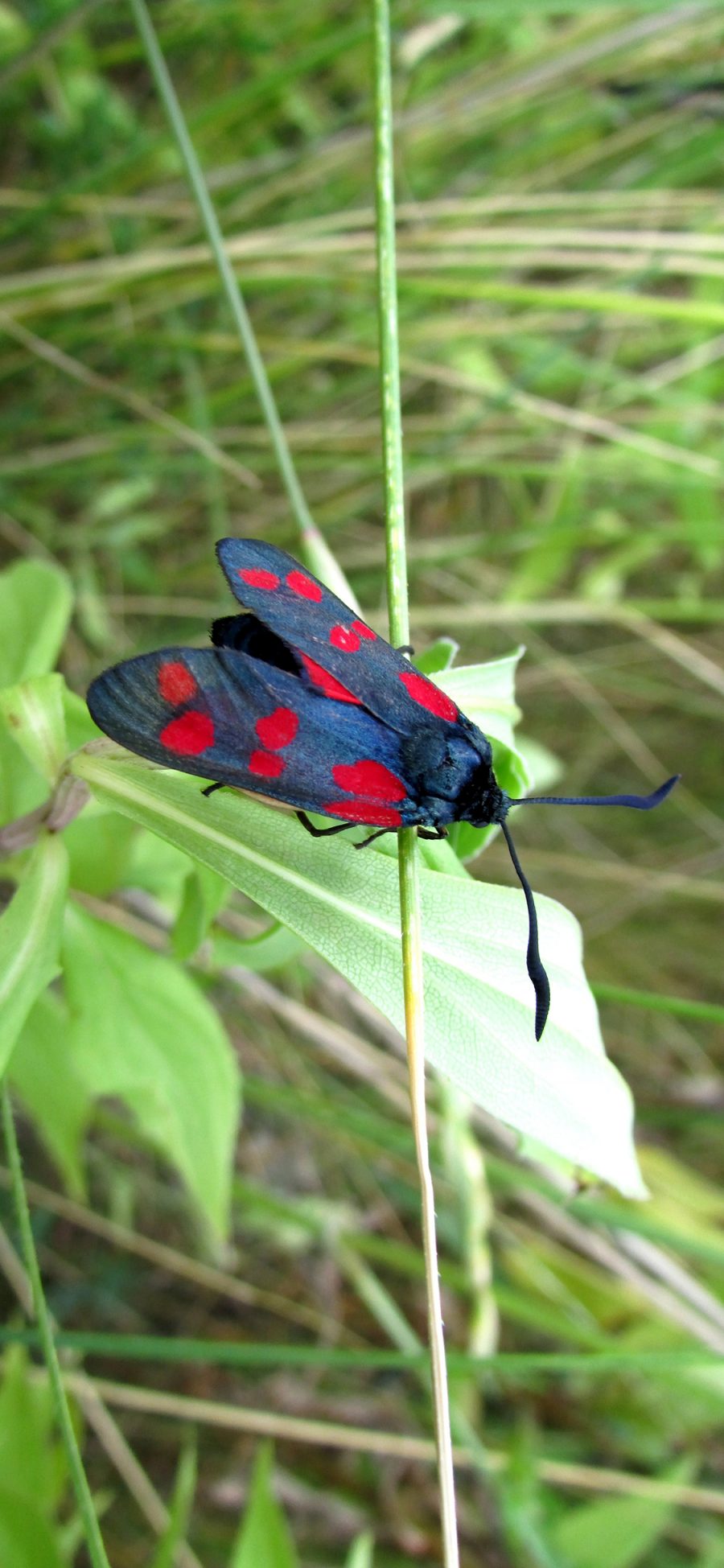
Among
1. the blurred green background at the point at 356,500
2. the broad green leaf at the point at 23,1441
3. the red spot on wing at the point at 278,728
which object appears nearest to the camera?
A: the red spot on wing at the point at 278,728

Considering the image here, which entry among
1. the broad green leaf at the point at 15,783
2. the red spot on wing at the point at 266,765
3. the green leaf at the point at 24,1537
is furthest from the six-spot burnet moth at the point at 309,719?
the green leaf at the point at 24,1537

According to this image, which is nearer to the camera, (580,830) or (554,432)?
(554,432)

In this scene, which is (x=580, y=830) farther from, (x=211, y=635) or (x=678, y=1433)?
(x=211, y=635)

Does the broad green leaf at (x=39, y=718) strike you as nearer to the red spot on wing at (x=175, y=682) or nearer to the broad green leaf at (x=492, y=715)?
the red spot on wing at (x=175, y=682)

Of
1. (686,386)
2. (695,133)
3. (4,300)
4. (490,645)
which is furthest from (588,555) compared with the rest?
(4,300)

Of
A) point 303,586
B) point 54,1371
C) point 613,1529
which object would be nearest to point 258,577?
point 303,586

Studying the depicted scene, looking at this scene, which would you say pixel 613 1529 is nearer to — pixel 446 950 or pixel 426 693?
pixel 446 950

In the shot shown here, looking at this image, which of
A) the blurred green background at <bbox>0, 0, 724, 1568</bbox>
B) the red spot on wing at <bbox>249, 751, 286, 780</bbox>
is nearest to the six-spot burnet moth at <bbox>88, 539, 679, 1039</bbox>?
the red spot on wing at <bbox>249, 751, 286, 780</bbox>
